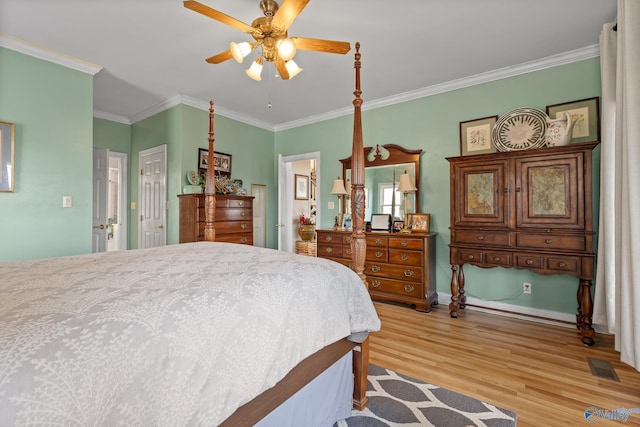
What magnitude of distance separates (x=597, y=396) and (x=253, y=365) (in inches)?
85.3

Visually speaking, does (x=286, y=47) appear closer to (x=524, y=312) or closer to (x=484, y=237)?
(x=484, y=237)

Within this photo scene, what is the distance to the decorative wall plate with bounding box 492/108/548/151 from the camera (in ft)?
9.61

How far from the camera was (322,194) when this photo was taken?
182 inches

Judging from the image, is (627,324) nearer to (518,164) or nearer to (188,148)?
(518,164)

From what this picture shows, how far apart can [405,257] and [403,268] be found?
13cm

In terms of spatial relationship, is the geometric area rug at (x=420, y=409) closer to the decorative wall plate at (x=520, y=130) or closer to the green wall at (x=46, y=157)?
the decorative wall plate at (x=520, y=130)

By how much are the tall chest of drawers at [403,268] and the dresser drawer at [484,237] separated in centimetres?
34

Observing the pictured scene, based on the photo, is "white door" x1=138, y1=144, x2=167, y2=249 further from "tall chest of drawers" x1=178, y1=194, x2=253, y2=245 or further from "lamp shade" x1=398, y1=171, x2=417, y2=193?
"lamp shade" x1=398, y1=171, x2=417, y2=193

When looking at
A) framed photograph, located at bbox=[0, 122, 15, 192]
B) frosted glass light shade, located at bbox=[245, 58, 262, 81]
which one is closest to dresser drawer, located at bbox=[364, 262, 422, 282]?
frosted glass light shade, located at bbox=[245, 58, 262, 81]

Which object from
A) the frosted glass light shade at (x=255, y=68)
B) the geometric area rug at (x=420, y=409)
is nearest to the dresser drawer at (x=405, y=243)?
the geometric area rug at (x=420, y=409)

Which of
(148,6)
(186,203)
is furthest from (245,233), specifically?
(148,6)

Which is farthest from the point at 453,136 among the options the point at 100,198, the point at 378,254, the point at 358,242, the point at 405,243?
the point at 100,198

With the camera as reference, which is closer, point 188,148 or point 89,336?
point 89,336

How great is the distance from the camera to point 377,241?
11.7 feet
